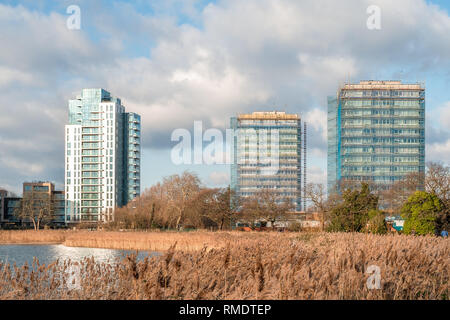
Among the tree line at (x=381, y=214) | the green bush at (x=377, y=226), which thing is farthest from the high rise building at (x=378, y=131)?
the green bush at (x=377, y=226)

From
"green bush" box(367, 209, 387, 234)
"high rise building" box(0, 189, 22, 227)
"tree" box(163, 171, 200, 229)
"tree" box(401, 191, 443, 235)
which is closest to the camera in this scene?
"green bush" box(367, 209, 387, 234)

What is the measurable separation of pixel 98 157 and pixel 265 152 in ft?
134

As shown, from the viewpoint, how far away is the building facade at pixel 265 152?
12131cm

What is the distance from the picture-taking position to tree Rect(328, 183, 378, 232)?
103ft

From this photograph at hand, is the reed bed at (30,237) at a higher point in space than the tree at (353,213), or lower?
lower

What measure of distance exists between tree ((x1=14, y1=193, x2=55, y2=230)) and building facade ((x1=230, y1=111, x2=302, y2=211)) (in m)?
45.8

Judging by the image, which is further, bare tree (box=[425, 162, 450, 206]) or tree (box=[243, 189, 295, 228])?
tree (box=[243, 189, 295, 228])

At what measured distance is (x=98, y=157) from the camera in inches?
4289

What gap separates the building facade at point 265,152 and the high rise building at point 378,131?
48.4 ft

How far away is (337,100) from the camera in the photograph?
359 ft

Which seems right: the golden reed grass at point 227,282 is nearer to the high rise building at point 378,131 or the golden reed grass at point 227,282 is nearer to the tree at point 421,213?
the tree at point 421,213

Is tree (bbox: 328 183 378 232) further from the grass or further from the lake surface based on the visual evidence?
the lake surface

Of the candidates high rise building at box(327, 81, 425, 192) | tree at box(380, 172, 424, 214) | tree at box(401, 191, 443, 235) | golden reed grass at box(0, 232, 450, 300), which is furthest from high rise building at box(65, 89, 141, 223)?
golden reed grass at box(0, 232, 450, 300)

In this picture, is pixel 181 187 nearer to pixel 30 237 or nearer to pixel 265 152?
pixel 30 237
